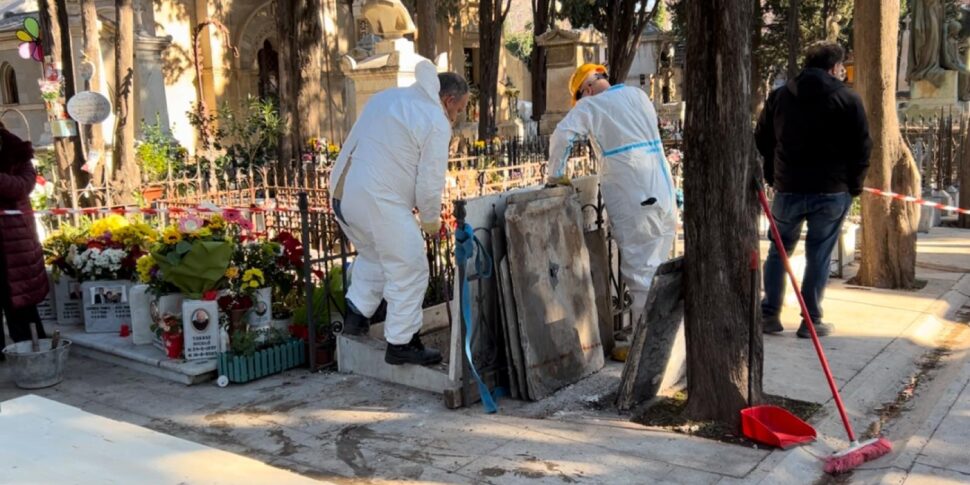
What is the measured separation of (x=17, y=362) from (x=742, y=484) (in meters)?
4.49

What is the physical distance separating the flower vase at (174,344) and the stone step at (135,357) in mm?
50

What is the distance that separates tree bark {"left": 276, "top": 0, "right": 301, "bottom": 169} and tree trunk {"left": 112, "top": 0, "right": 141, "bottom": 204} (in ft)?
8.12

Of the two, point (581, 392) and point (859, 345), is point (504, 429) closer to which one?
point (581, 392)

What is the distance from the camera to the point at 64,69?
12656 millimetres

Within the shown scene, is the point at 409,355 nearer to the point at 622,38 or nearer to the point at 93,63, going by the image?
the point at 93,63

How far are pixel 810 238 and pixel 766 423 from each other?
2240mm

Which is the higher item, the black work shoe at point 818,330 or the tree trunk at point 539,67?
the tree trunk at point 539,67

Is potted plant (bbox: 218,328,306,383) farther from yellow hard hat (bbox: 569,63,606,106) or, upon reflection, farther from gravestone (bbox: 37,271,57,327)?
yellow hard hat (bbox: 569,63,606,106)

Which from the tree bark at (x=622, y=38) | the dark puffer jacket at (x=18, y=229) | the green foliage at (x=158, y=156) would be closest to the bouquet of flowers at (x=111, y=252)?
the dark puffer jacket at (x=18, y=229)

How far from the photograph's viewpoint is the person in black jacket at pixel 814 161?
18.7 ft

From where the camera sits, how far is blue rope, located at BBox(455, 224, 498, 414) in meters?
4.49

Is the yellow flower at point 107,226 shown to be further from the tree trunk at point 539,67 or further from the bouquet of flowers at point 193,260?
the tree trunk at point 539,67

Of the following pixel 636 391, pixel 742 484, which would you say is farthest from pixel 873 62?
pixel 742 484

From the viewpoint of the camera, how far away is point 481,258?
15.4ft
